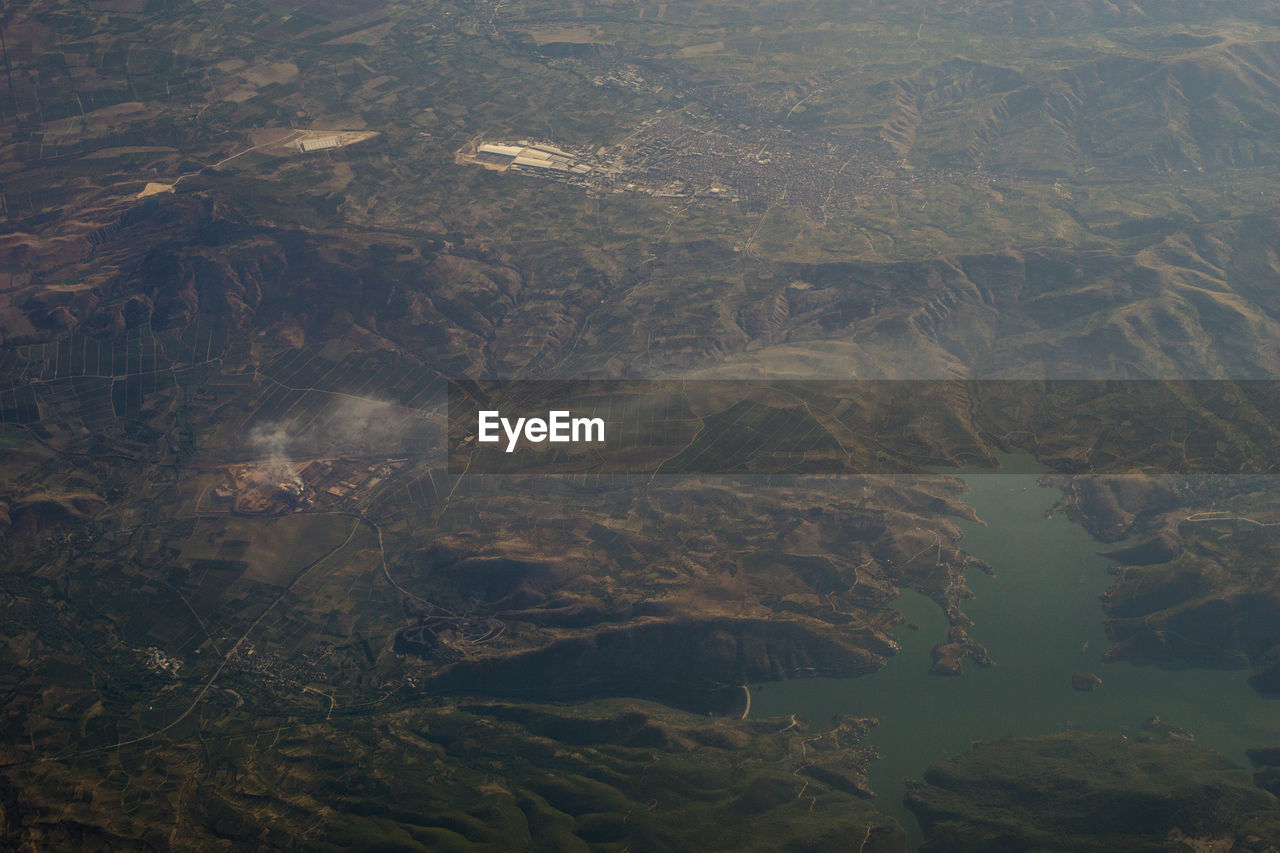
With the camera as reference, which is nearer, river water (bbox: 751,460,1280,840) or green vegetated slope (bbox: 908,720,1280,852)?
green vegetated slope (bbox: 908,720,1280,852)

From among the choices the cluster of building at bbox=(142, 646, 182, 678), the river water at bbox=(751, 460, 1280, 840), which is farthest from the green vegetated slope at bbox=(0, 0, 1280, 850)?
the river water at bbox=(751, 460, 1280, 840)

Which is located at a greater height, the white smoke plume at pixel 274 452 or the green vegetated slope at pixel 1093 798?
the white smoke plume at pixel 274 452

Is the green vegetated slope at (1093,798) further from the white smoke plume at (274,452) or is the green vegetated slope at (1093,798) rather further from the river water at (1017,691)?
the white smoke plume at (274,452)

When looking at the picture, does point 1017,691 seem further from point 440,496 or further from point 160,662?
point 160,662

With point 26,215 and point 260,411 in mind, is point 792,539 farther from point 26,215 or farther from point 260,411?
point 26,215

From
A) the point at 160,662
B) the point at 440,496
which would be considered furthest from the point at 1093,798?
the point at 160,662

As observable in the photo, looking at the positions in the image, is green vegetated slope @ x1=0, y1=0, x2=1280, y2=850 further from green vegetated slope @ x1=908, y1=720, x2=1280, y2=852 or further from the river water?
green vegetated slope @ x1=908, y1=720, x2=1280, y2=852

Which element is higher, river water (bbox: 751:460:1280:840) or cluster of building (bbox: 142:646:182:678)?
cluster of building (bbox: 142:646:182:678)

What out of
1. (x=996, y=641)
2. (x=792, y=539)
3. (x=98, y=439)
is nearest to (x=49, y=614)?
(x=98, y=439)

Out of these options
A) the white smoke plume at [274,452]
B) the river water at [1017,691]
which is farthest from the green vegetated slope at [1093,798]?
the white smoke plume at [274,452]
